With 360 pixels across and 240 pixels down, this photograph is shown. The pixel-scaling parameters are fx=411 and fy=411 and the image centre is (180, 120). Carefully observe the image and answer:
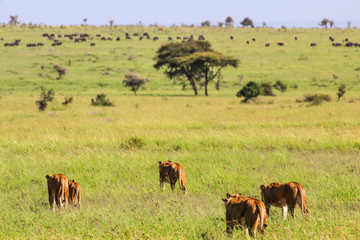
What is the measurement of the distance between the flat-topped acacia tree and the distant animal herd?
41.7m

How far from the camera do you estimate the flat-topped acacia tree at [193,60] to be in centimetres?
5069

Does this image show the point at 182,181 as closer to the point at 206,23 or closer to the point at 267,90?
the point at 267,90

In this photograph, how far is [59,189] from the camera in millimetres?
6633

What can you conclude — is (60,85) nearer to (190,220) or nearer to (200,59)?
(200,59)

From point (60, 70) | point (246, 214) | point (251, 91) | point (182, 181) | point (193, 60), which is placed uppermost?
point (246, 214)

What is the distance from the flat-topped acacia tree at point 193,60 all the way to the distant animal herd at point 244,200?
41.7 meters

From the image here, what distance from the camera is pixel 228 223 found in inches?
196

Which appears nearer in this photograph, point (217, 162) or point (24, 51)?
point (217, 162)

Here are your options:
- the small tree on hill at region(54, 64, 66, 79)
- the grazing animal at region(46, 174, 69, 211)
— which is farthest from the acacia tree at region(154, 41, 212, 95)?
the grazing animal at region(46, 174, 69, 211)

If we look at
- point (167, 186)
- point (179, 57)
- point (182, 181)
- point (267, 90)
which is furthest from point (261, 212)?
point (179, 57)

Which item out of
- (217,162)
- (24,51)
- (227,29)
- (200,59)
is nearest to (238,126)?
(217,162)

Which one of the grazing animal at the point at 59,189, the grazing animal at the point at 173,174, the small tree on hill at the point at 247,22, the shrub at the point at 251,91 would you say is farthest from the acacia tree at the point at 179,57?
the small tree on hill at the point at 247,22

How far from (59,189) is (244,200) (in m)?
3.29

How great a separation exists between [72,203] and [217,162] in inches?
169
